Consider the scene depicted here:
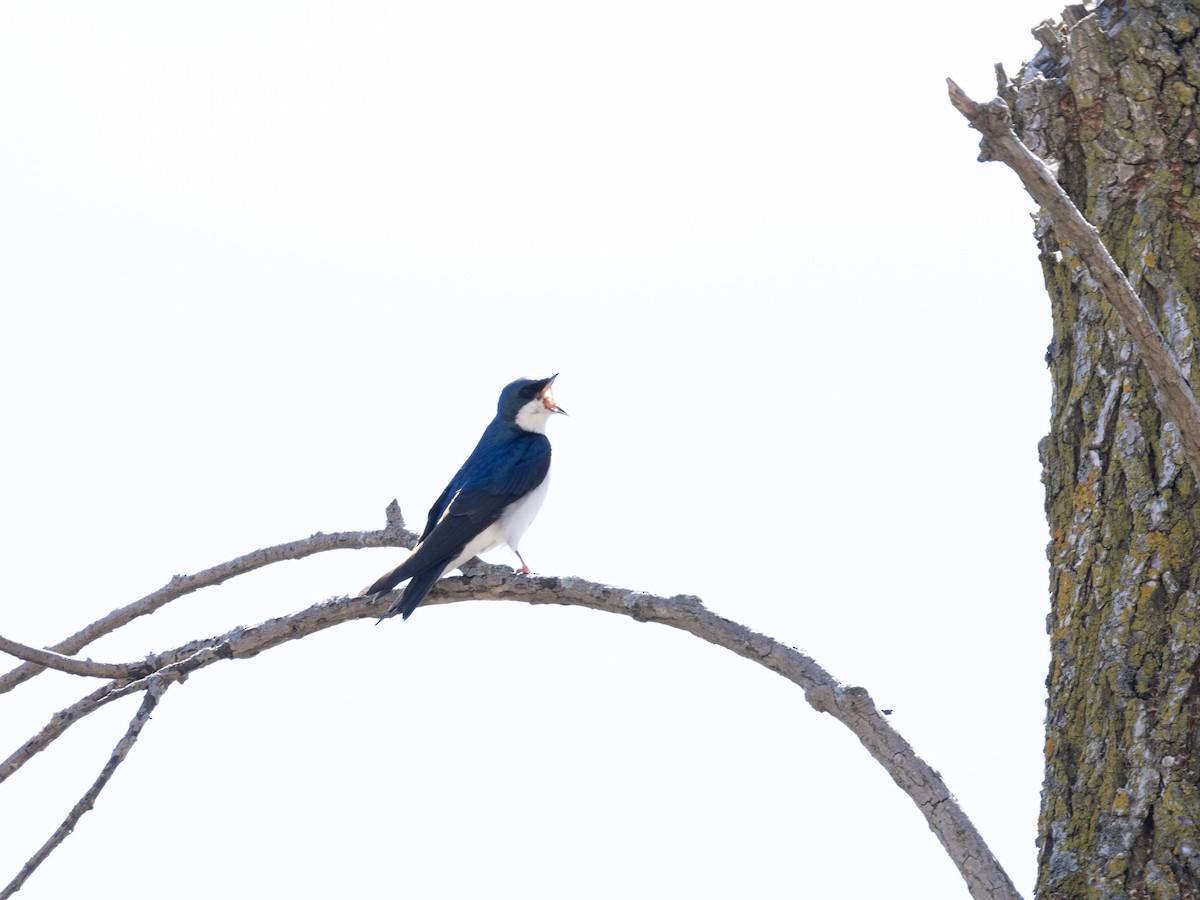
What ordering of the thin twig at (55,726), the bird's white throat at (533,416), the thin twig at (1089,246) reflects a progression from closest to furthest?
the thin twig at (1089,246)
the thin twig at (55,726)
the bird's white throat at (533,416)

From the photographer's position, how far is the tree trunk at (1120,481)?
9.50ft

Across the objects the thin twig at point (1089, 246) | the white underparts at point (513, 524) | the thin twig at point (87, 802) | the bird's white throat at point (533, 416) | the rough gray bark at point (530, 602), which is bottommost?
the thin twig at point (87, 802)

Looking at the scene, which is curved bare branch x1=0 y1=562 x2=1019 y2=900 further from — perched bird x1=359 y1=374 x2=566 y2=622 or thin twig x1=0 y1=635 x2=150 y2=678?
perched bird x1=359 y1=374 x2=566 y2=622

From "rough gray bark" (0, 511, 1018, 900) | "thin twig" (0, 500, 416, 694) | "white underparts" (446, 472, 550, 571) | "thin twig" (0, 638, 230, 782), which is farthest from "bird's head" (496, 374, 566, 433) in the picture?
"thin twig" (0, 638, 230, 782)

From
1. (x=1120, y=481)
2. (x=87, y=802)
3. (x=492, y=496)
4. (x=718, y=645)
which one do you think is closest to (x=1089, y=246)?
(x=1120, y=481)

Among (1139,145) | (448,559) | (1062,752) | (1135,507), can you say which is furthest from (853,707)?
(448,559)

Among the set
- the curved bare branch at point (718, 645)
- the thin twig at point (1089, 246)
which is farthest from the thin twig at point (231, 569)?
the thin twig at point (1089, 246)

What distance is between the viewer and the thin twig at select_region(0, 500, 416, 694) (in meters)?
4.27

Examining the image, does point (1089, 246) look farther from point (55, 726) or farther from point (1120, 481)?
point (55, 726)

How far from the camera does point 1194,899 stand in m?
2.76

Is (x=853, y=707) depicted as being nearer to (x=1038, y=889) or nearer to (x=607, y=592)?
(x=1038, y=889)

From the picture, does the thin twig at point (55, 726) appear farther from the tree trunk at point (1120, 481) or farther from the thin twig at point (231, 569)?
the tree trunk at point (1120, 481)

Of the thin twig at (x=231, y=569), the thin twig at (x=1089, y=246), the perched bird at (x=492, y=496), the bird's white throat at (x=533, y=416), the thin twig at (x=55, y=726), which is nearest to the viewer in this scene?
the thin twig at (x=1089, y=246)

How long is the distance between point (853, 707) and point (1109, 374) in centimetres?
100
